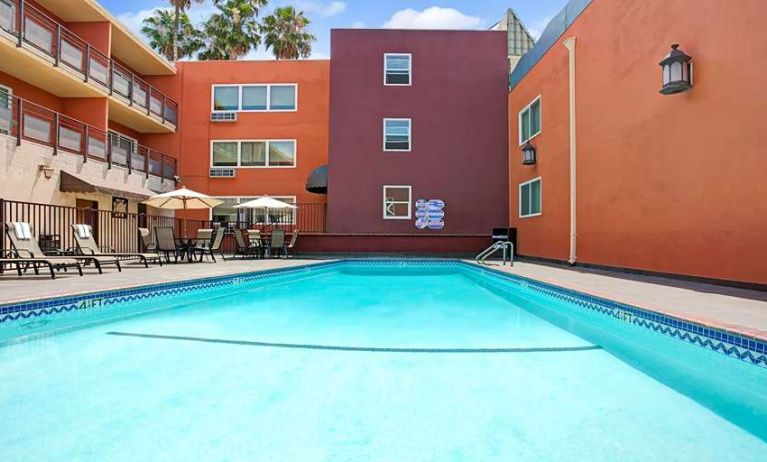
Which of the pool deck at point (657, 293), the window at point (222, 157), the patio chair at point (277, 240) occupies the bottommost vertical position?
the pool deck at point (657, 293)

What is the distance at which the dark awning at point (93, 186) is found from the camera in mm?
11914

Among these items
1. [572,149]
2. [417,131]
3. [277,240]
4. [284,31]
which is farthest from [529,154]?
[284,31]

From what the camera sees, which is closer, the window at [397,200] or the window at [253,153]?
the window at [397,200]

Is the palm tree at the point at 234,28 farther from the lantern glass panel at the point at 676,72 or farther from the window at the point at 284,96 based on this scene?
the lantern glass panel at the point at 676,72

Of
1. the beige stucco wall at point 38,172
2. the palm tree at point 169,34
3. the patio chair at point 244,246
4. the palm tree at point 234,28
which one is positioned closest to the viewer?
the beige stucco wall at point 38,172

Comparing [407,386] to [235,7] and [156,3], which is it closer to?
[235,7]

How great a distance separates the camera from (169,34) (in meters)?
26.9

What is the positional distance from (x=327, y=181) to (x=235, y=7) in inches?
600

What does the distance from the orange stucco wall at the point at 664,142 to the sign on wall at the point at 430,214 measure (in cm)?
496

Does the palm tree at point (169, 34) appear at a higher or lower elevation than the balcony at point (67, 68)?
higher

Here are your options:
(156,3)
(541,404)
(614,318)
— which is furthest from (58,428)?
(156,3)

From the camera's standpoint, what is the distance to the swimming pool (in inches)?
88.6

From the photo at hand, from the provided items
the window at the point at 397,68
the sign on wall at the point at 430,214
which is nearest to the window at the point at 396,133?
the window at the point at 397,68

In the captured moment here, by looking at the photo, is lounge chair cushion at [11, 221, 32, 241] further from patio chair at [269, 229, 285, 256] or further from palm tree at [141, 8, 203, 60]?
palm tree at [141, 8, 203, 60]
